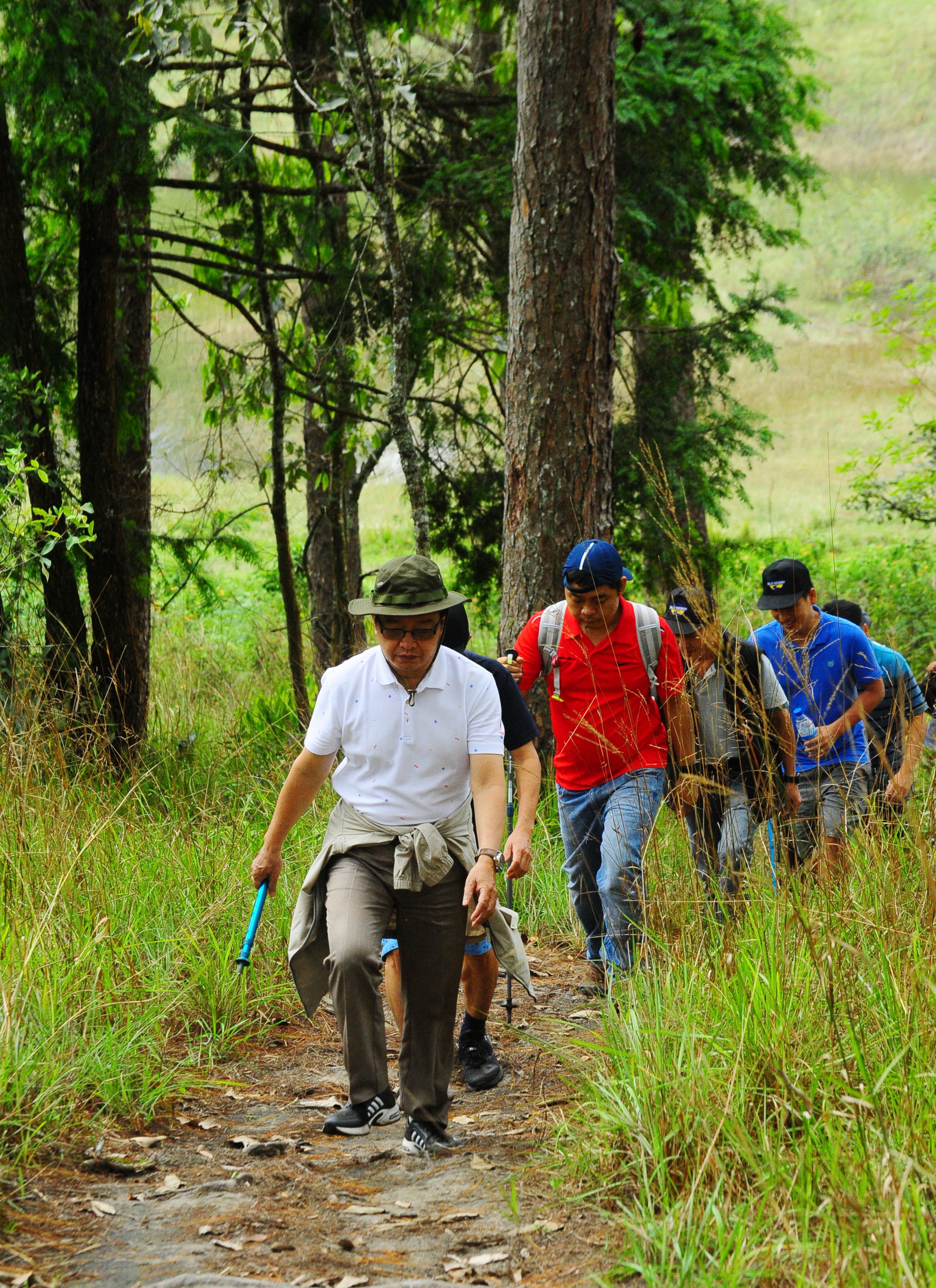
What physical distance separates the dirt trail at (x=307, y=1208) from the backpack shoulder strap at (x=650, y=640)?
1.63 m

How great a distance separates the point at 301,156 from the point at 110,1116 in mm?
7685

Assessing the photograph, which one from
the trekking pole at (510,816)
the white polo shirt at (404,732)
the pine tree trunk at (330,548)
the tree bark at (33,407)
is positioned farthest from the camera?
the pine tree trunk at (330,548)

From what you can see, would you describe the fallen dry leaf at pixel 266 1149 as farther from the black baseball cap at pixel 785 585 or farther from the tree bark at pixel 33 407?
the tree bark at pixel 33 407

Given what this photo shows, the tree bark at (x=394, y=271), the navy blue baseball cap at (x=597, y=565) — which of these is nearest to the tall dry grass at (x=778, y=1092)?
the navy blue baseball cap at (x=597, y=565)

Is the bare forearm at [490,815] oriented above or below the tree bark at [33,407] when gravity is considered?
below

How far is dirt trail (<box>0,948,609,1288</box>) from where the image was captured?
10.3 feet

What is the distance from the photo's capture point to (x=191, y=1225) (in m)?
3.42

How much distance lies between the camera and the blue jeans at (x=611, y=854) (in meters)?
4.98

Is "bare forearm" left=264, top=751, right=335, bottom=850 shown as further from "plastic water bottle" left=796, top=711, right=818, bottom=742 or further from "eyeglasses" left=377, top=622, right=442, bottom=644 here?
"plastic water bottle" left=796, top=711, right=818, bottom=742

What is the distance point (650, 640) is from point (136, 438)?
528 cm

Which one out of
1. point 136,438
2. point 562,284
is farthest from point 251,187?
point 562,284

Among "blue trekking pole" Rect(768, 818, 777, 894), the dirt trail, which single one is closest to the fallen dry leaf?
the dirt trail

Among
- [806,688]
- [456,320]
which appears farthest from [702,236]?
[806,688]

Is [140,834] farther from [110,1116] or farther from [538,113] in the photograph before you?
[538,113]
